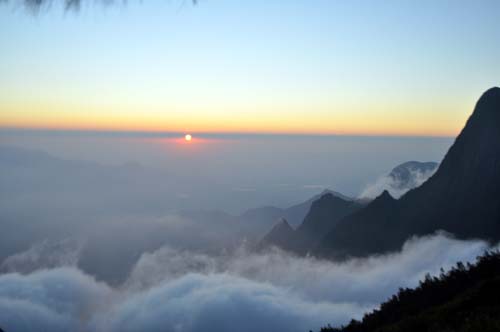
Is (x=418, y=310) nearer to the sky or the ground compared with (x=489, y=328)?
nearer to the ground

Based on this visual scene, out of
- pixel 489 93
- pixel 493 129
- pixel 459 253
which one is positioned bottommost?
pixel 459 253

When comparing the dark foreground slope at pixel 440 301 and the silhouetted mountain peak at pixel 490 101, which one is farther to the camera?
the silhouetted mountain peak at pixel 490 101

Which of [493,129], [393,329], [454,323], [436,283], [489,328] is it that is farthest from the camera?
[493,129]

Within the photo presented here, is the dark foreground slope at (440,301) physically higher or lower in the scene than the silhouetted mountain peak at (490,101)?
lower

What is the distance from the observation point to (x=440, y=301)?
3591cm

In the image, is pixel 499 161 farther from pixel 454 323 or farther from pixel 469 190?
pixel 454 323

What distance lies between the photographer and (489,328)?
17016mm

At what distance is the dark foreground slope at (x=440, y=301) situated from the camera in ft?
88.2

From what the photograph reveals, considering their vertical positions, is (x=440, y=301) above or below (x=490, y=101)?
below

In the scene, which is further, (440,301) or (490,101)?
(490,101)

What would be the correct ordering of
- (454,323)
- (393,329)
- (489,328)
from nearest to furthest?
(489,328) → (454,323) → (393,329)

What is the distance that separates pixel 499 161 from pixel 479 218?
2488cm

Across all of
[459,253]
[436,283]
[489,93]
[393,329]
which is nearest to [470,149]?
[489,93]

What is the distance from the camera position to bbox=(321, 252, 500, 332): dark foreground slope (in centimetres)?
2689
